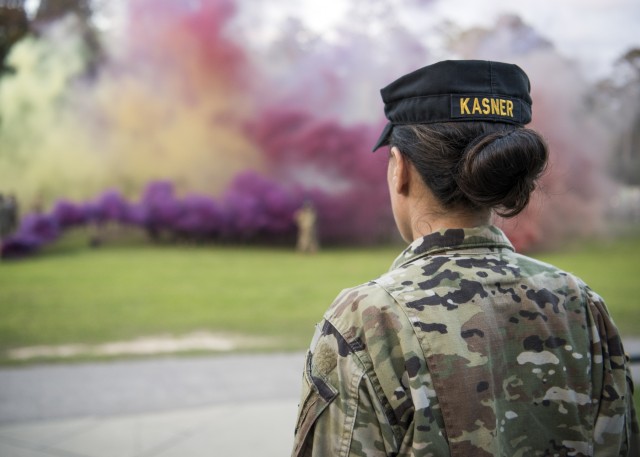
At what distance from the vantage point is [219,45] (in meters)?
7.65

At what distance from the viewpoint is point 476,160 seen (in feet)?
3.27

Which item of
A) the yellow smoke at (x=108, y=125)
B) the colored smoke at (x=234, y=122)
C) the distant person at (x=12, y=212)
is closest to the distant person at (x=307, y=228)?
the colored smoke at (x=234, y=122)

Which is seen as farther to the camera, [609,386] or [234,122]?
[234,122]

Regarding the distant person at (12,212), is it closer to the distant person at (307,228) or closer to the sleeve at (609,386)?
the distant person at (307,228)

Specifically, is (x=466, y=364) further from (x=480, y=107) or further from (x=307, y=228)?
(x=307, y=228)

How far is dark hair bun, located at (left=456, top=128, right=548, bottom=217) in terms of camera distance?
3.27 feet

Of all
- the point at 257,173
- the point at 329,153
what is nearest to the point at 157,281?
the point at 257,173

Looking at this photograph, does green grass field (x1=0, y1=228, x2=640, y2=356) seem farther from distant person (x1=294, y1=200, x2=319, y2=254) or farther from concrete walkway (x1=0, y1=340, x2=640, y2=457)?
concrete walkway (x1=0, y1=340, x2=640, y2=457)

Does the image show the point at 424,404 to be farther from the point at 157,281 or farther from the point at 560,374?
the point at 157,281

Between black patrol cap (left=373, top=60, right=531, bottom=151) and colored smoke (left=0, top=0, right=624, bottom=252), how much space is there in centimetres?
616

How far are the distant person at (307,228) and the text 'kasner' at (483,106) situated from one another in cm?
685

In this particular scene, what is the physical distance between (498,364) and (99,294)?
259 inches

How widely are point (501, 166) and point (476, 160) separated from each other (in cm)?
4

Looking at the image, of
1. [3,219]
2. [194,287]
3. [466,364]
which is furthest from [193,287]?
[466,364]
